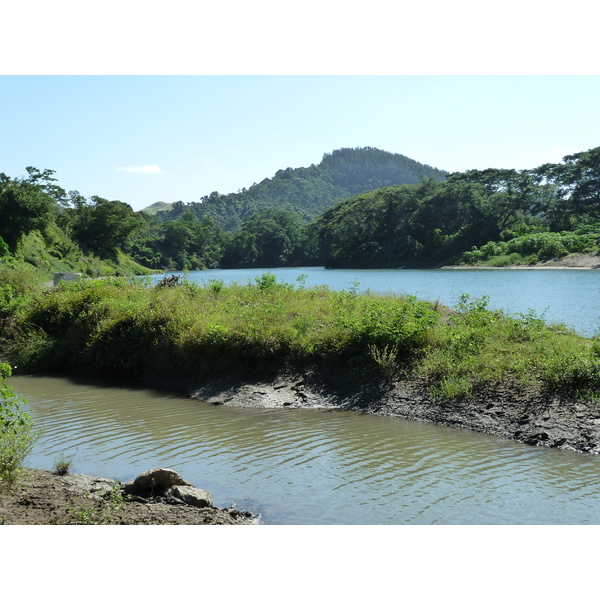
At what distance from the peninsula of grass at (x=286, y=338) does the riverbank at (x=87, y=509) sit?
568cm

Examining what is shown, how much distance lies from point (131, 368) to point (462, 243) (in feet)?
225

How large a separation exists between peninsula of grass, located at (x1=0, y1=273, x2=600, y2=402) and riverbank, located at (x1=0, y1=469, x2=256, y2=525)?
5678 millimetres

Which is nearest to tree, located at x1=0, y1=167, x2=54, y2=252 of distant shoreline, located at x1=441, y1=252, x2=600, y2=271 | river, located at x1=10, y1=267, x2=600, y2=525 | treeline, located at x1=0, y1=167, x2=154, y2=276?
treeline, located at x1=0, y1=167, x2=154, y2=276

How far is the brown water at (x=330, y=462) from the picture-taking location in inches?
267

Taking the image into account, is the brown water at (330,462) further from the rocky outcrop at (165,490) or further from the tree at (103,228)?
the tree at (103,228)

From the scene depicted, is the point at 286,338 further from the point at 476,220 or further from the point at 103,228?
the point at 476,220

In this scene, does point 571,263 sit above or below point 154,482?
above

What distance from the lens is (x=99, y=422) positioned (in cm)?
1112

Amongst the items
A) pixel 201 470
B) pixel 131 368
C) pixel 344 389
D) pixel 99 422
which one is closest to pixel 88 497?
pixel 201 470

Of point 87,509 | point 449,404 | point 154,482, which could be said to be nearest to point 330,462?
point 154,482

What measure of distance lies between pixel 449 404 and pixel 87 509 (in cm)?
660

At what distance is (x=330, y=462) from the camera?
8539mm

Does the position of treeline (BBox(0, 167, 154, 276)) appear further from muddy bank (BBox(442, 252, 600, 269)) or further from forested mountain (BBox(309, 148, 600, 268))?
muddy bank (BBox(442, 252, 600, 269))

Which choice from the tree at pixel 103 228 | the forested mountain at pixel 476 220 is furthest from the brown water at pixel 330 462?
the tree at pixel 103 228
